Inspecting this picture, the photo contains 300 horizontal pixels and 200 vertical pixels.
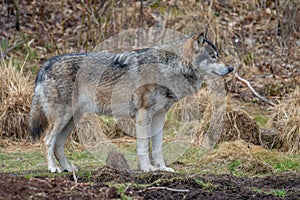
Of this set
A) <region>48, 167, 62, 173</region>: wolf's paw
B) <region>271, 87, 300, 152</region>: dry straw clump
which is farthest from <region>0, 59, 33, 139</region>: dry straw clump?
<region>271, 87, 300, 152</region>: dry straw clump

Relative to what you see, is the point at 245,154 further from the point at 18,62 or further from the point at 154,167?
the point at 18,62

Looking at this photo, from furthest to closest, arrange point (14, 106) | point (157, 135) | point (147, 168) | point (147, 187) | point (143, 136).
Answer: point (14, 106), point (157, 135), point (143, 136), point (147, 168), point (147, 187)

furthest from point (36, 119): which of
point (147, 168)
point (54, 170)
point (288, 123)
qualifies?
point (288, 123)

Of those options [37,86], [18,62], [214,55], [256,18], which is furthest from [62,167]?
[256,18]

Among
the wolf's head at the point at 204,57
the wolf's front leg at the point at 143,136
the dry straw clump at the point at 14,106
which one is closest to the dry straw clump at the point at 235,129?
the wolf's head at the point at 204,57

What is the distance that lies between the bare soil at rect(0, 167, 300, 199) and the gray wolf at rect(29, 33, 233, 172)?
4.17ft

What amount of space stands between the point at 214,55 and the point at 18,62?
253 inches

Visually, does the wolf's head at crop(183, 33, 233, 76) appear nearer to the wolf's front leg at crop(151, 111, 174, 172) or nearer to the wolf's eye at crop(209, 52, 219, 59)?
the wolf's eye at crop(209, 52, 219, 59)

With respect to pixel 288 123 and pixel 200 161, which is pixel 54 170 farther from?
pixel 288 123

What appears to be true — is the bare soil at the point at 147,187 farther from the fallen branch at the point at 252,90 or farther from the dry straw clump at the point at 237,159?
the fallen branch at the point at 252,90

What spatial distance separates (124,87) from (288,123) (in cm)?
348

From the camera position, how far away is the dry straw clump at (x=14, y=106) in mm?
11305

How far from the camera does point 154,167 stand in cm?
885

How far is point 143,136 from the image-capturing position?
28.9 feet
